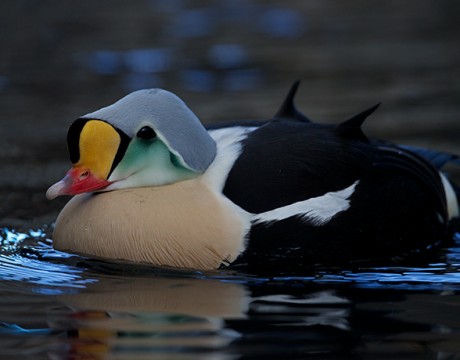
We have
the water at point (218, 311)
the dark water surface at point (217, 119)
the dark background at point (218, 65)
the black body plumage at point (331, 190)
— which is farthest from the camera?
the dark background at point (218, 65)

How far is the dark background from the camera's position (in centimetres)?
796

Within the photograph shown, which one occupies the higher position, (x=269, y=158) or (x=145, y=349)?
(x=269, y=158)

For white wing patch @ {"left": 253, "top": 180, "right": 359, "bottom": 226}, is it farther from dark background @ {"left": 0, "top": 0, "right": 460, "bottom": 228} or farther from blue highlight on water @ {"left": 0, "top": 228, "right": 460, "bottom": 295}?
dark background @ {"left": 0, "top": 0, "right": 460, "bottom": 228}

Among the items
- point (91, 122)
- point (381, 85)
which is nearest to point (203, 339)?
point (91, 122)

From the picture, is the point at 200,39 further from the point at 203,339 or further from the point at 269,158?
the point at 203,339

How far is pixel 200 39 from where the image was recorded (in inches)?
446

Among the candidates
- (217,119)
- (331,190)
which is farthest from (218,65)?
(331,190)

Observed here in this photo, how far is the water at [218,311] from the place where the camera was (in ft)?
13.8

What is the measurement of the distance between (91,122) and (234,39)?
626 cm

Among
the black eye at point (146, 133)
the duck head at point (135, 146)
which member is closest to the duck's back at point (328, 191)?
the duck head at point (135, 146)

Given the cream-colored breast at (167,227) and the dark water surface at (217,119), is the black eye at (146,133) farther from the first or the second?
the dark water surface at (217,119)

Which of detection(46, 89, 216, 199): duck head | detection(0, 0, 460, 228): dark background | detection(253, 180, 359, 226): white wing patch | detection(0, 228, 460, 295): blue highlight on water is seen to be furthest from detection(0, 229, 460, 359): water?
detection(0, 0, 460, 228): dark background

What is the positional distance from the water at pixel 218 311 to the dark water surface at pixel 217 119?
11mm

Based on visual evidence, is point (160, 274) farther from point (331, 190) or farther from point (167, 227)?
point (331, 190)
